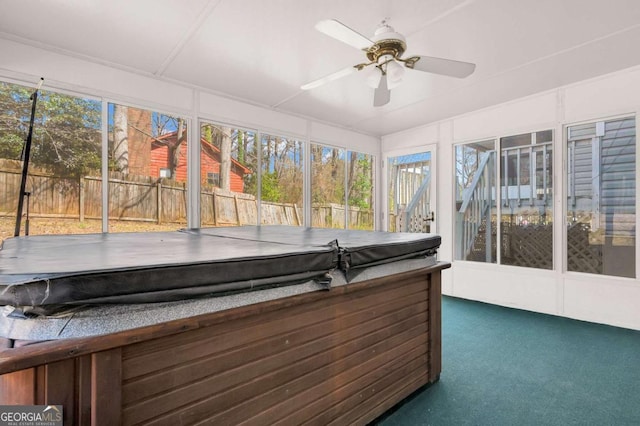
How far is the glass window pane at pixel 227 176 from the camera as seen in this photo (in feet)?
12.5

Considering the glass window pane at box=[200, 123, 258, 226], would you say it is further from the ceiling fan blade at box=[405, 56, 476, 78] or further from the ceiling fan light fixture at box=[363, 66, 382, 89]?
the ceiling fan blade at box=[405, 56, 476, 78]

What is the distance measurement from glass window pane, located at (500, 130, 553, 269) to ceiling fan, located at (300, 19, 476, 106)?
7.08 feet

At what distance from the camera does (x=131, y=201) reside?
11.0 feet

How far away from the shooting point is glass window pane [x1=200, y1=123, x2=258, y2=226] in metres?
3.82

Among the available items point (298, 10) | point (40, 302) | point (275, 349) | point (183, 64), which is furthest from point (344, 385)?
point (183, 64)

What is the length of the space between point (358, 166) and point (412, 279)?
12.5ft

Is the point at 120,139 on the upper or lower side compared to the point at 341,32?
lower

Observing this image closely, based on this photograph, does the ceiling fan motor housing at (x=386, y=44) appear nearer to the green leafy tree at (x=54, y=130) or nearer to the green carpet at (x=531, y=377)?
the green carpet at (x=531, y=377)

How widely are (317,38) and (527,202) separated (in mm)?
3158

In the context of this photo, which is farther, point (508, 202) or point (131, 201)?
point (508, 202)

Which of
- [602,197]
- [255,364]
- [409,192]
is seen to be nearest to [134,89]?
[255,364]

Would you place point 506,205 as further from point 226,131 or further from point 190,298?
point 190,298

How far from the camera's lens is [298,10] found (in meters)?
2.25

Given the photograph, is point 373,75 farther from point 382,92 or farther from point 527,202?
point 527,202
